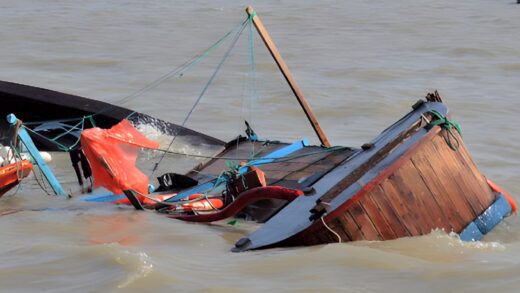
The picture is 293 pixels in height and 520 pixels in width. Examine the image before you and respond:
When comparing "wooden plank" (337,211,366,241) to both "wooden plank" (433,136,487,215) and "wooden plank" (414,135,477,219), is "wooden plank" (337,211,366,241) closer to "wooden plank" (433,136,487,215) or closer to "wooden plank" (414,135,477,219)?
"wooden plank" (414,135,477,219)

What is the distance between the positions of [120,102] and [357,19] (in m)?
11.0

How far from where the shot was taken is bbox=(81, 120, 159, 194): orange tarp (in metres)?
8.21

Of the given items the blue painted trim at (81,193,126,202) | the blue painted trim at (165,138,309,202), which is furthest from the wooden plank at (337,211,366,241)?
the blue painted trim at (81,193,126,202)

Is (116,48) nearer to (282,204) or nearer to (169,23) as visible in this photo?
(169,23)

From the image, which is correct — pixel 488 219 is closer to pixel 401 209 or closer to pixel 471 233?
pixel 471 233

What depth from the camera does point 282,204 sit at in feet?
25.9

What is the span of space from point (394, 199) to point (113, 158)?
276cm

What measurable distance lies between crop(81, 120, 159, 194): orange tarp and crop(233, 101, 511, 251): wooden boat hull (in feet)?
5.80

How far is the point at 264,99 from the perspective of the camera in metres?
15.1

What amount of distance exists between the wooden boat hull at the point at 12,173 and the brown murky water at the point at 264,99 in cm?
24

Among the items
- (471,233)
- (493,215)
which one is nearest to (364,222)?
(471,233)

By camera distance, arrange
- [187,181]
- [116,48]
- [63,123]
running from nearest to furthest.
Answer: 1. [187,181]
2. [63,123]
3. [116,48]

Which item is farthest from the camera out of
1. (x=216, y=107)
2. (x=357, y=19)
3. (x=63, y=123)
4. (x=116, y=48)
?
(x=357, y=19)

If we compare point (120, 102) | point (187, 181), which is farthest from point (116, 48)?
point (187, 181)
